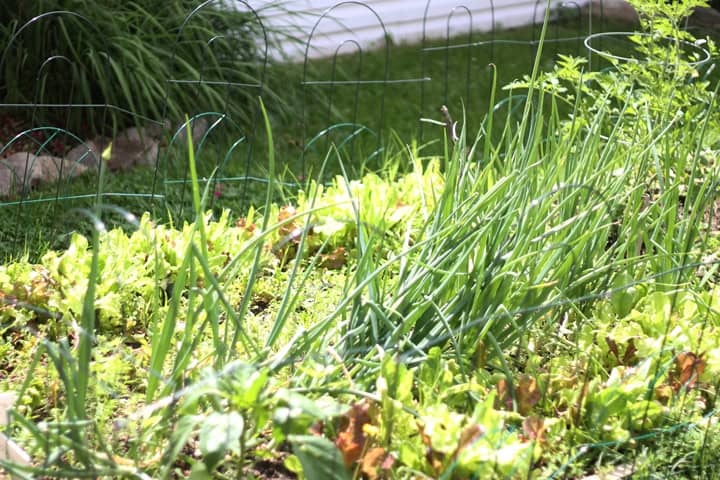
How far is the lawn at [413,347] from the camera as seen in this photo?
1.67 m

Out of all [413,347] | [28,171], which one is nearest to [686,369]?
[413,347]

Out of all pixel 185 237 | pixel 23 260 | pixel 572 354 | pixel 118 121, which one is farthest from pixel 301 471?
pixel 118 121

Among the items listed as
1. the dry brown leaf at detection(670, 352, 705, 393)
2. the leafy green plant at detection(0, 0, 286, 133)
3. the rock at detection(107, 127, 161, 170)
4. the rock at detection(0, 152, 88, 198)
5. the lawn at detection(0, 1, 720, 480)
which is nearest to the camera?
the lawn at detection(0, 1, 720, 480)

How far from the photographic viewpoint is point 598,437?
1982 millimetres

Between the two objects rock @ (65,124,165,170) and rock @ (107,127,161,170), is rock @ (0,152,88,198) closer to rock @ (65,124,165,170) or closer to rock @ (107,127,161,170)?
rock @ (65,124,165,170)

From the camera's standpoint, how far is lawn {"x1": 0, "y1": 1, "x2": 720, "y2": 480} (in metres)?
1.67

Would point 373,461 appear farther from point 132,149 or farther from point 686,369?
point 132,149

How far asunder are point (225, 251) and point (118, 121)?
9.00ft

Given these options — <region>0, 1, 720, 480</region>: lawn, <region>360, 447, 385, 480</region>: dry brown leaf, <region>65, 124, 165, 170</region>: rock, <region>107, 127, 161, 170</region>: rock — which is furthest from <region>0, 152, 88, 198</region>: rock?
<region>360, 447, 385, 480</region>: dry brown leaf

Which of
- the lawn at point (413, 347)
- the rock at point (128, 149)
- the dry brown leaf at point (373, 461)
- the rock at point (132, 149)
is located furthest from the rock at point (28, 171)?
the dry brown leaf at point (373, 461)

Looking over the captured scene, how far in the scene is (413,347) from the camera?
6.85 ft

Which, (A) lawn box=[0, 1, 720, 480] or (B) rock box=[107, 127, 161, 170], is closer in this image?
(A) lawn box=[0, 1, 720, 480]

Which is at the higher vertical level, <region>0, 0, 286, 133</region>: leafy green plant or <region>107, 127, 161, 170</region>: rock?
<region>0, 0, 286, 133</region>: leafy green plant

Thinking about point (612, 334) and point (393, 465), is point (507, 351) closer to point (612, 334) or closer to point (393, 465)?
point (612, 334)
